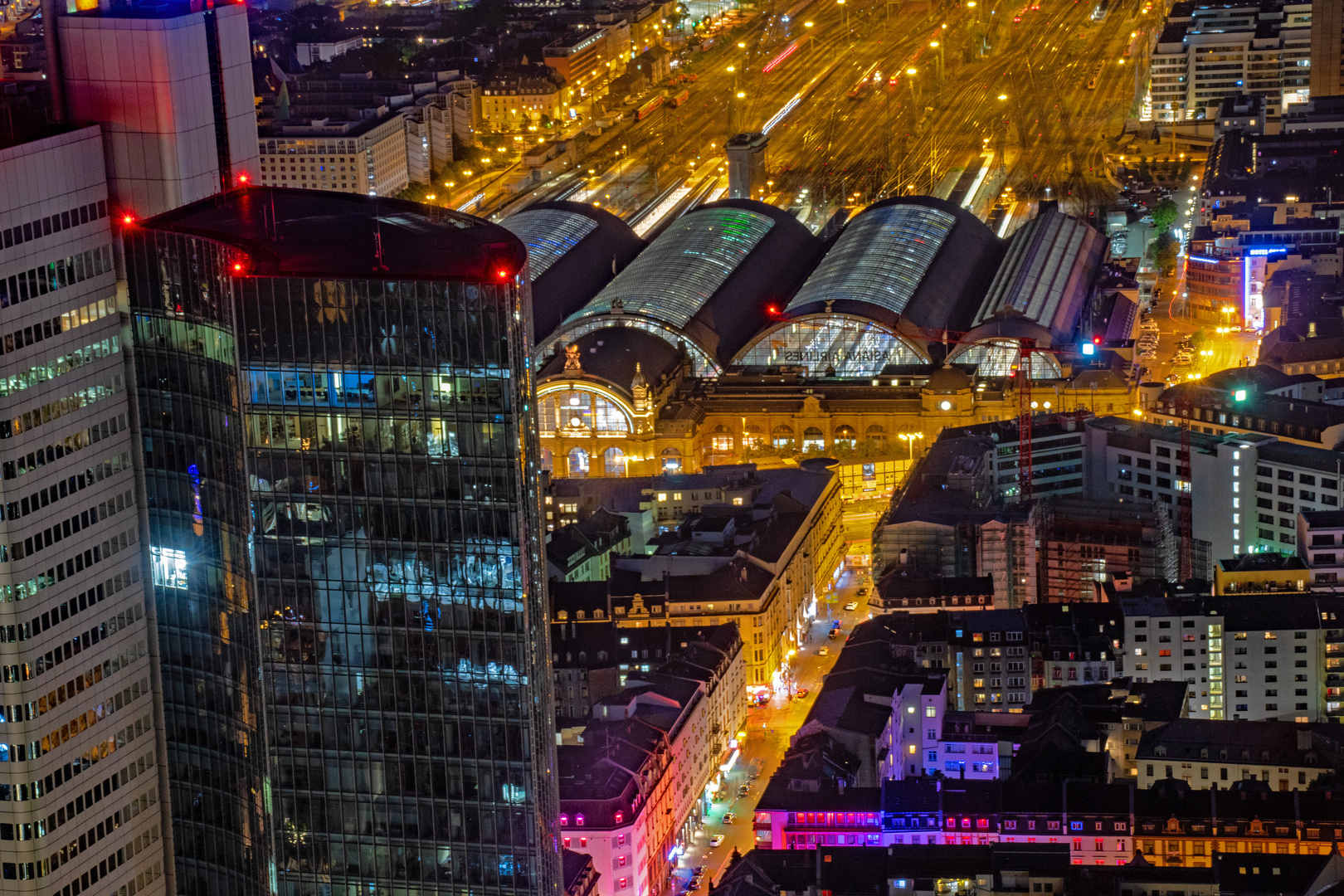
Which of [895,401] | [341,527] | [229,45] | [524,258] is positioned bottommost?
[895,401]

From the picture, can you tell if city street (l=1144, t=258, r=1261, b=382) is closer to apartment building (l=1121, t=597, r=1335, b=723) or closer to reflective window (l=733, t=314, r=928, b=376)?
reflective window (l=733, t=314, r=928, b=376)

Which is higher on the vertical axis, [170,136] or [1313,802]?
[170,136]

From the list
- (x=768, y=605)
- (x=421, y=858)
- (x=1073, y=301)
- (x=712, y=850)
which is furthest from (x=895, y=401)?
(x=421, y=858)

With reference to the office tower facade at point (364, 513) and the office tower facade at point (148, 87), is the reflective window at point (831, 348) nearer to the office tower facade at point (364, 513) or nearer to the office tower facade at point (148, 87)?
the office tower facade at point (364, 513)

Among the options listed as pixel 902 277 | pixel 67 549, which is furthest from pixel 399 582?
pixel 902 277

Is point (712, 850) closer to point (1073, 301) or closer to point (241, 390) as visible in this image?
point (241, 390)
